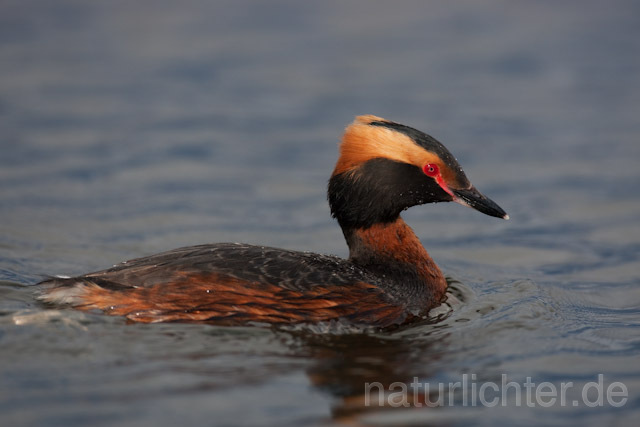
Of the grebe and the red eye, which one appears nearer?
the grebe

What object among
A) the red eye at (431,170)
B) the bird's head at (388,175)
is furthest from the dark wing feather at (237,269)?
the red eye at (431,170)

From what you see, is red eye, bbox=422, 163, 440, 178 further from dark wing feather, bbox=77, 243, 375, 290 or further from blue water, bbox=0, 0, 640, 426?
blue water, bbox=0, 0, 640, 426

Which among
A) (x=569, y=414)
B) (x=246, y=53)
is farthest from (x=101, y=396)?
(x=246, y=53)

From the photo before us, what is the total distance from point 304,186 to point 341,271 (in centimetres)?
451

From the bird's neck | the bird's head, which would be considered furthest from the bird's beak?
the bird's neck

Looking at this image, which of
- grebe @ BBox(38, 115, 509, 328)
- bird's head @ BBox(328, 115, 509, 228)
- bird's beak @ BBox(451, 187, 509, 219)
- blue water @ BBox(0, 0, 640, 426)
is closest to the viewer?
blue water @ BBox(0, 0, 640, 426)

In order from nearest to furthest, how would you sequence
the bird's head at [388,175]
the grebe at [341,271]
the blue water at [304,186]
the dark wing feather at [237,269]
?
1. the blue water at [304,186]
2. the grebe at [341,271]
3. the dark wing feather at [237,269]
4. the bird's head at [388,175]

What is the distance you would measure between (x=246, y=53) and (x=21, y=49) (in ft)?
12.6

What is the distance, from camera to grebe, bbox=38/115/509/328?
7496 millimetres

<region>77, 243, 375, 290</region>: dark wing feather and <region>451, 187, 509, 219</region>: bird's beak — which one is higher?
<region>451, 187, 509, 219</region>: bird's beak

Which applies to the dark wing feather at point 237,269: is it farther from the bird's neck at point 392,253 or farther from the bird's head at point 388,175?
the bird's head at point 388,175

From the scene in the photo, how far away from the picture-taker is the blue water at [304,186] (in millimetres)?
6555

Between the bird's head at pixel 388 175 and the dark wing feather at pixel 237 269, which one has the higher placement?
the bird's head at pixel 388 175

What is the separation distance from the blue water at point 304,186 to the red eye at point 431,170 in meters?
1.19
